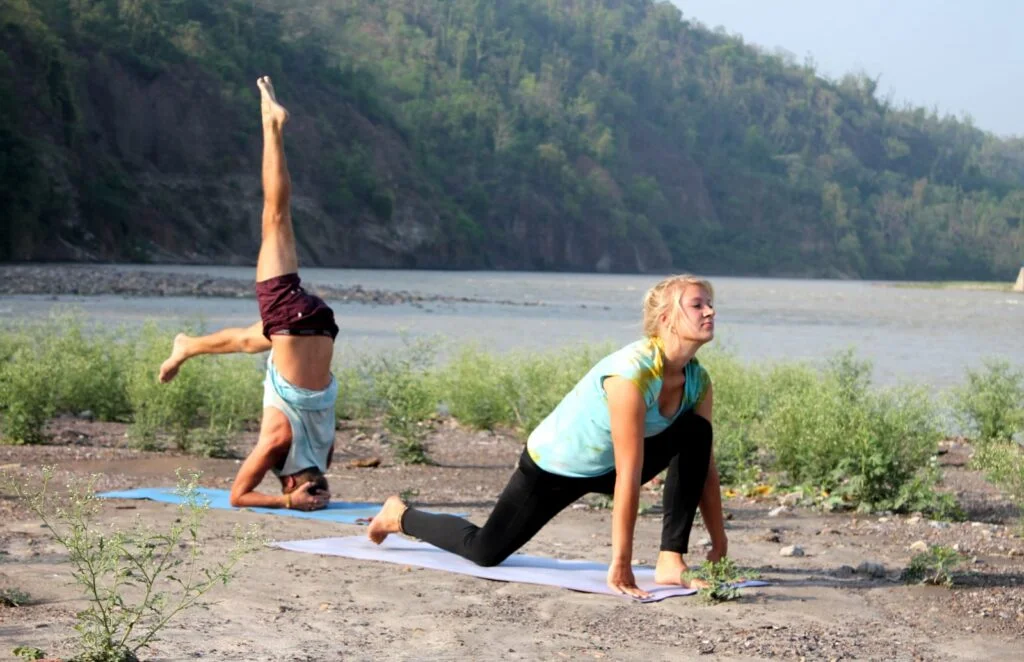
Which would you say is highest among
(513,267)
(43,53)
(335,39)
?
(335,39)

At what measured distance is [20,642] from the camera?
14.3 ft

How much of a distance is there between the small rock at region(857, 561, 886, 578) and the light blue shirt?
1373mm

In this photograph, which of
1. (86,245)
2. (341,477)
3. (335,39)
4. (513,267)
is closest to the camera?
(341,477)

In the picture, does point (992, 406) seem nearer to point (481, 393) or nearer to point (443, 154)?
point (481, 393)

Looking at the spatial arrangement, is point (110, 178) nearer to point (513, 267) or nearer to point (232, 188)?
point (232, 188)

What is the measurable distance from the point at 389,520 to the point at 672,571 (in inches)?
51.2

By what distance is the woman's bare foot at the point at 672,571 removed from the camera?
229 inches

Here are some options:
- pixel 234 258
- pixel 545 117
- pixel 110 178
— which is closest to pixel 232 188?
pixel 234 258

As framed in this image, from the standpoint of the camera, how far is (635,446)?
214 inches

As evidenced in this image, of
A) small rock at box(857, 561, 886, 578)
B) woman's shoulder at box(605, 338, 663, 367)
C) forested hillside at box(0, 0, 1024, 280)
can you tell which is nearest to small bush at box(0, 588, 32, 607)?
woman's shoulder at box(605, 338, 663, 367)

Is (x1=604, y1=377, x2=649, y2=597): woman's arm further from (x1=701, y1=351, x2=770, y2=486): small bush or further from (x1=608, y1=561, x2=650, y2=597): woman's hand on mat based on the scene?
(x1=701, y1=351, x2=770, y2=486): small bush

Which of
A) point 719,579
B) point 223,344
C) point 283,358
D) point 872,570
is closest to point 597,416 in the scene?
point 719,579

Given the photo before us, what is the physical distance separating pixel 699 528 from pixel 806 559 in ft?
3.28

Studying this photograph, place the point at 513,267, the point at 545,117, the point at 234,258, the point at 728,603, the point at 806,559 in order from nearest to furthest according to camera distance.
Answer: the point at 728,603 < the point at 806,559 < the point at 234,258 < the point at 513,267 < the point at 545,117
